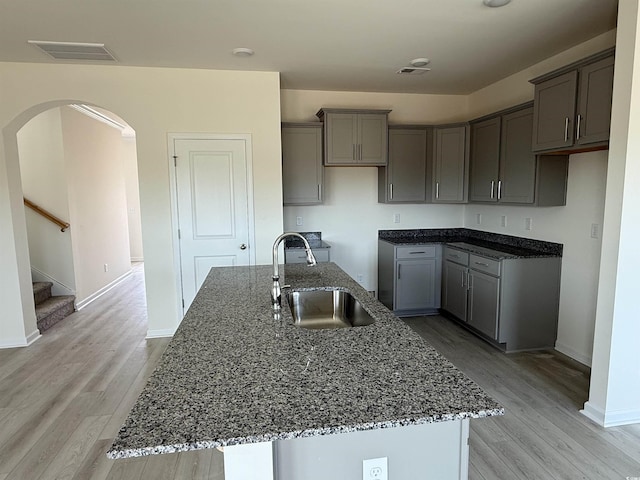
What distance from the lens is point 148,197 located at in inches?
150

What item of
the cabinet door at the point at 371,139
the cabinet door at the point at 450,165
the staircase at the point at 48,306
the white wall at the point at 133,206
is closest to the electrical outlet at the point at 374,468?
the cabinet door at the point at 371,139

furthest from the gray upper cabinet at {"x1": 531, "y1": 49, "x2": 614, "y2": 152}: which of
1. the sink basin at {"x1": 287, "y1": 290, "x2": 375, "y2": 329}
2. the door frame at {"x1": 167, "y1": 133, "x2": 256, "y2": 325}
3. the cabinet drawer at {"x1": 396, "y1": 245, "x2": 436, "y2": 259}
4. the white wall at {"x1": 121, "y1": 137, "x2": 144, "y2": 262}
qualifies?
the white wall at {"x1": 121, "y1": 137, "x2": 144, "y2": 262}

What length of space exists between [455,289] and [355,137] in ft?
6.55

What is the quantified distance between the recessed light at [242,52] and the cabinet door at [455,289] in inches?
114

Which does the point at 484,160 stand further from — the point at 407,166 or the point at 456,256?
the point at 456,256

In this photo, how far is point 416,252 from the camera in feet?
14.3

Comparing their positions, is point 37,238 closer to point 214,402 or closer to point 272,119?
point 272,119

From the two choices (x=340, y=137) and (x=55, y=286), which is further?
(x=55, y=286)

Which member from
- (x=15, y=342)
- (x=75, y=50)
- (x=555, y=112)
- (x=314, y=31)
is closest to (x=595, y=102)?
(x=555, y=112)

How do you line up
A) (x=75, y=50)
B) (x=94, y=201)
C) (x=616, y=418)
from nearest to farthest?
(x=616, y=418)
(x=75, y=50)
(x=94, y=201)

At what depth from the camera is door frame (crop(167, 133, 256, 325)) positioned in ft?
12.5

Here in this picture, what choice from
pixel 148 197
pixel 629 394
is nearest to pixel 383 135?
pixel 148 197

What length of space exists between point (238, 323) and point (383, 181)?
336cm

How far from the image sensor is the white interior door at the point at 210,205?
386 centimetres
